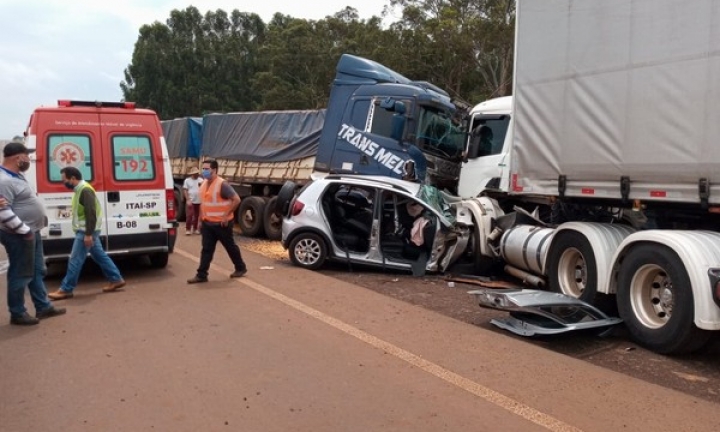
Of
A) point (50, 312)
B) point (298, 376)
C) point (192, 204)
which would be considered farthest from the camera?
point (192, 204)

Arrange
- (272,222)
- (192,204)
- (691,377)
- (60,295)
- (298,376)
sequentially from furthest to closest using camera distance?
(192,204)
(272,222)
(60,295)
(691,377)
(298,376)

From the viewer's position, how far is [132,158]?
7.80 m

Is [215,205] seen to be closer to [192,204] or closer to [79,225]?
[79,225]

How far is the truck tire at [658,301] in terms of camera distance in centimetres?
477

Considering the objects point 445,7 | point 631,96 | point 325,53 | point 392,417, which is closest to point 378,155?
point 631,96

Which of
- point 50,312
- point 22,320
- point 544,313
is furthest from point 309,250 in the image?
point 544,313

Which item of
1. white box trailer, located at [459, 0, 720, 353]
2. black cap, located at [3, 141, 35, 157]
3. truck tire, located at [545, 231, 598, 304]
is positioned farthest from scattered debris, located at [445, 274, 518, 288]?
black cap, located at [3, 141, 35, 157]

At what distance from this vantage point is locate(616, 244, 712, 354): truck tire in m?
4.77

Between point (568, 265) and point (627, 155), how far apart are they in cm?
156

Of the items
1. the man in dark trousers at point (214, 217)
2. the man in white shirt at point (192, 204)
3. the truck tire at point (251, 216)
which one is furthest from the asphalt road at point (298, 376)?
the man in white shirt at point (192, 204)

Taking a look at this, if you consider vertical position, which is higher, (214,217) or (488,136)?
(488,136)

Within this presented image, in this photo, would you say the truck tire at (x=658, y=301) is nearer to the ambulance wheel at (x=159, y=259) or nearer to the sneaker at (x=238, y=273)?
the sneaker at (x=238, y=273)

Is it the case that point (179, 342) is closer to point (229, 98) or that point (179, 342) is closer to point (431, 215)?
point (431, 215)

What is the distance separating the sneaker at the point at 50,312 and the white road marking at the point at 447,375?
7.41ft
